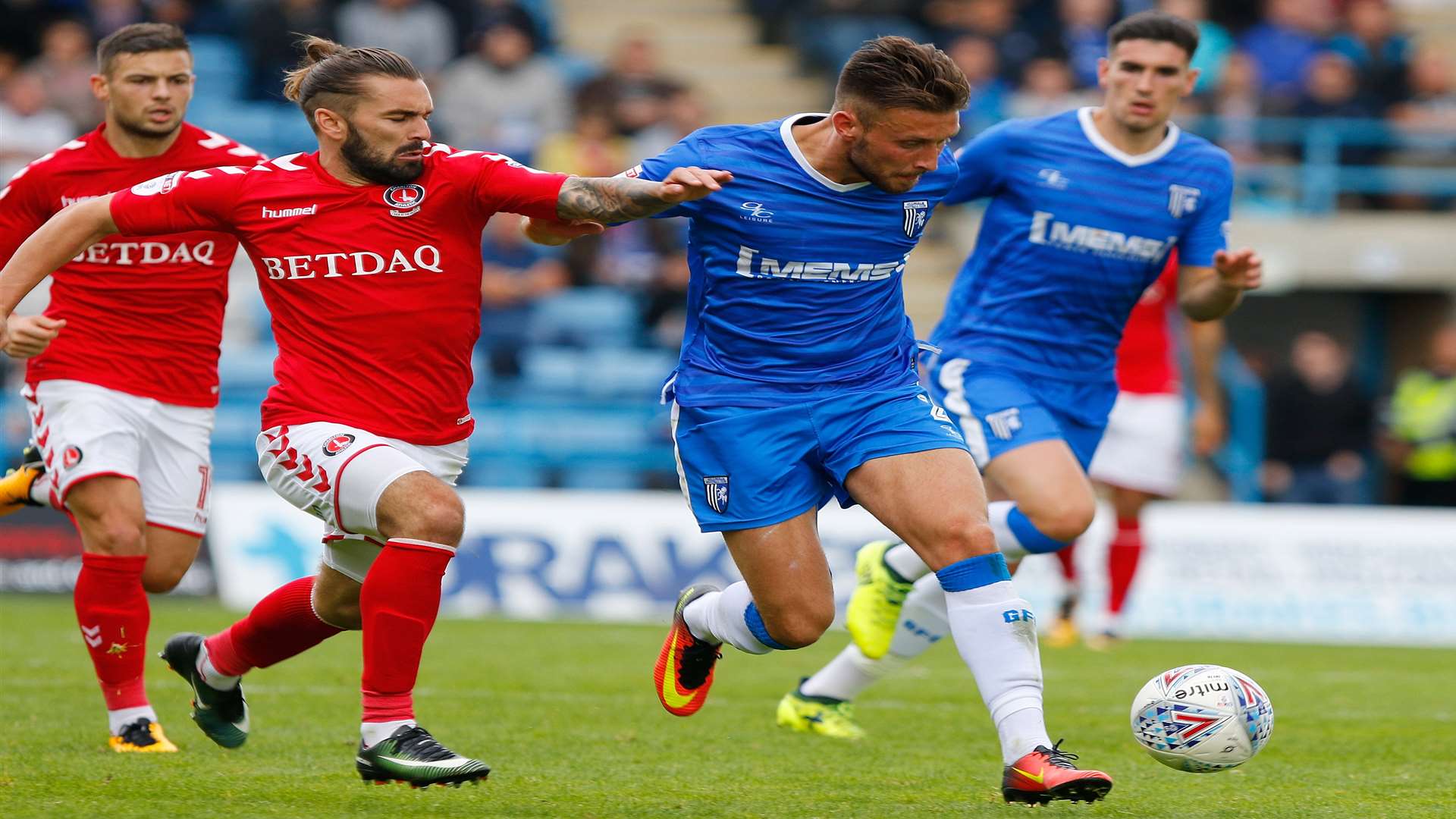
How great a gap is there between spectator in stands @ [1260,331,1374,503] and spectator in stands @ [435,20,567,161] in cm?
684

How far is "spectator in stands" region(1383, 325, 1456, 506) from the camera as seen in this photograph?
1545 cm

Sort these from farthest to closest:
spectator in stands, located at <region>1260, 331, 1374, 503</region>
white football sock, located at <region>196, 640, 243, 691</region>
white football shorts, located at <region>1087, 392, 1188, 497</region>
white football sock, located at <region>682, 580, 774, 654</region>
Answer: spectator in stands, located at <region>1260, 331, 1374, 503</region>
white football shorts, located at <region>1087, 392, 1188, 497</region>
white football sock, located at <region>196, 640, 243, 691</region>
white football sock, located at <region>682, 580, 774, 654</region>

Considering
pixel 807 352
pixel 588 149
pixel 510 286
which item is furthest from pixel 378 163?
pixel 588 149

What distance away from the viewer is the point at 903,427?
5836mm

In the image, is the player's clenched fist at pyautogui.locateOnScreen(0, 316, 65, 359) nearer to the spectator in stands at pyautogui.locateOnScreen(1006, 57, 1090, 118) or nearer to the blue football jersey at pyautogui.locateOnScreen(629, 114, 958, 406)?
the blue football jersey at pyautogui.locateOnScreen(629, 114, 958, 406)

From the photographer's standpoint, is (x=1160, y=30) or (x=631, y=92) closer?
(x=1160, y=30)

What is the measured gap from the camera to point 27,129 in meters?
15.8

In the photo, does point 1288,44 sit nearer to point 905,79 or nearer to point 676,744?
point 676,744

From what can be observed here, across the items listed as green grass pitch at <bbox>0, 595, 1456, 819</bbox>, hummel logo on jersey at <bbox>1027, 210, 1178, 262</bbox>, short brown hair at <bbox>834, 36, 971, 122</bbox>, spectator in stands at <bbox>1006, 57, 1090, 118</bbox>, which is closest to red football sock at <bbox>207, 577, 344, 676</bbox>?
green grass pitch at <bbox>0, 595, 1456, 819</bbox>

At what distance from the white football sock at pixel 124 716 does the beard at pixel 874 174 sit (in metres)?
3.22

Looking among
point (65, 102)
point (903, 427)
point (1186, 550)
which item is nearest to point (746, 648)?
point (903, 427)

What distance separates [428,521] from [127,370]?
6.90 feet

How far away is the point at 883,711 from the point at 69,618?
6295 mm

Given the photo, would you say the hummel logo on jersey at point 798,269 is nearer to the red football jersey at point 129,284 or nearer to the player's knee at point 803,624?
the player's knee at point 803,624
